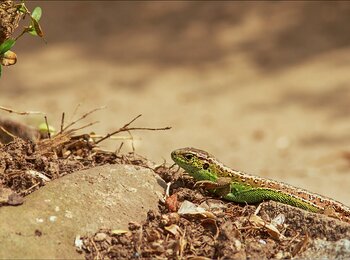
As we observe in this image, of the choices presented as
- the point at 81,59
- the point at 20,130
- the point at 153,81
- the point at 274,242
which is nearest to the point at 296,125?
the point at 153,81

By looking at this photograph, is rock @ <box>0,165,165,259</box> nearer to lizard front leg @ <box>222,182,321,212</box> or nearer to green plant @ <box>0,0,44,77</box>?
lizard front leg @ <box>222,182,321,212</box>

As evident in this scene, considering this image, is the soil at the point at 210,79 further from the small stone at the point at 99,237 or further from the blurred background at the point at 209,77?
the small stone at the point at 99,237

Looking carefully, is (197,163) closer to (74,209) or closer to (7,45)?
(74,209)

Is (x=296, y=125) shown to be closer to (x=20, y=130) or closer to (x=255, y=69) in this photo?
(x=255, y=69)

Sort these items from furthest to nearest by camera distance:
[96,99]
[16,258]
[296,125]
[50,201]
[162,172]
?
[96,99]
[296,125]
[162,172]
[50,201]
[16,258]

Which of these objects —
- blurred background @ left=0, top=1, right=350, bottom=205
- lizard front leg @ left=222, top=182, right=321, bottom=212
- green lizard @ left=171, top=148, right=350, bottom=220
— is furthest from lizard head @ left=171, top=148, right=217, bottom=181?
blurred background @ left=0, top=1, right=350, bottom=205

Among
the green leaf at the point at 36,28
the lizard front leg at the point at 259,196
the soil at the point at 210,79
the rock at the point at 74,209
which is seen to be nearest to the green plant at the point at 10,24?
the green leaf at the point at 36,28
